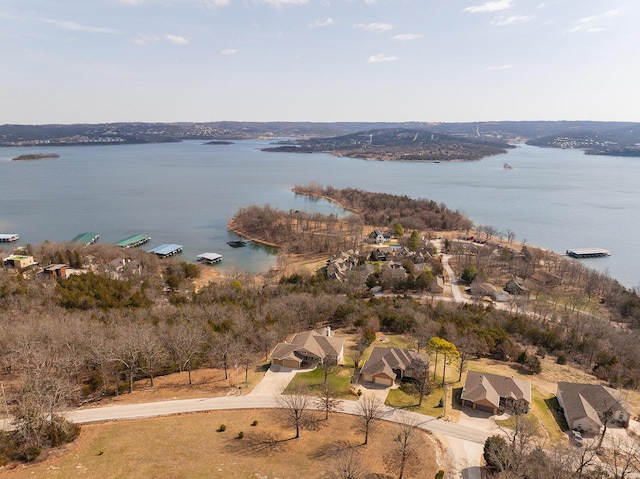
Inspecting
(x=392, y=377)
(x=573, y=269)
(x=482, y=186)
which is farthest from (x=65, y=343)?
(x=482, y=186)

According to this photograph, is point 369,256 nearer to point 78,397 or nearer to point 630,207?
point 78,397

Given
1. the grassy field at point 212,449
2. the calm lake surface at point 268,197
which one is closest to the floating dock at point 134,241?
the calm lake surface at point 268,197

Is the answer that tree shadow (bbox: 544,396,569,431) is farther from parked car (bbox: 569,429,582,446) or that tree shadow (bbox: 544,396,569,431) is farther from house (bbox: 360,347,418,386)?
house (bbox: 360,347,418,386)

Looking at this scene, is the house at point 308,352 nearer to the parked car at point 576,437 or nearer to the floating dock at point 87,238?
the parked car at point 576,437

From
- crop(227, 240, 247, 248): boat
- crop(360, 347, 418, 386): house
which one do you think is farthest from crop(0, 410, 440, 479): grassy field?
crop(227, 240, 247, 248): boat

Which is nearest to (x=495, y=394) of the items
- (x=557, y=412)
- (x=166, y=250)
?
(x=557, y=412)

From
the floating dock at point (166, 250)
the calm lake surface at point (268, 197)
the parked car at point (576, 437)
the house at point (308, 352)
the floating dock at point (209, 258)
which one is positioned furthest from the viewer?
the calm lake surface at point (268, 197)
